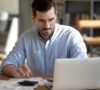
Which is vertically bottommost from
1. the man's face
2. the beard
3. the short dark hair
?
the beard

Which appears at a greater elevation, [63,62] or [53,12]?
[53,12]

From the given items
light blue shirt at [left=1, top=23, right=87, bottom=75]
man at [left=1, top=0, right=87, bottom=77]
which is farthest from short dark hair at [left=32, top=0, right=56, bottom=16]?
light blue shirt at [left=1, top=23, right=87, bottom=75]

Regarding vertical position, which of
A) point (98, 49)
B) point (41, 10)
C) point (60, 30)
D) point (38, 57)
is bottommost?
point (98, 49)

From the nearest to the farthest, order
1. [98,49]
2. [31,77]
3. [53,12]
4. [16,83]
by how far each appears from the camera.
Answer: [16,83], [31,77], [53,12], [98,49]

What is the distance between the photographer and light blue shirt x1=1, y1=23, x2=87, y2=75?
7.95ft

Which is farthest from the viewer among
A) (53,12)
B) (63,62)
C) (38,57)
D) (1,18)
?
(1,18)

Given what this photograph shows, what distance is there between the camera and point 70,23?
6.36m

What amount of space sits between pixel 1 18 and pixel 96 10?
1824 millimetres

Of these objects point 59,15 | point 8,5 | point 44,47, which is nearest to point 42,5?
point 44,47

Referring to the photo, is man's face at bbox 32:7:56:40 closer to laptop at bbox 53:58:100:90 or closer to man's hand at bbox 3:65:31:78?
man's hand at bbox 3:65:31:78

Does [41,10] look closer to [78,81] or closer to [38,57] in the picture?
[38,57]

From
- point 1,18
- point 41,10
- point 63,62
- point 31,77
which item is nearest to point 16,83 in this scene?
point 31,77

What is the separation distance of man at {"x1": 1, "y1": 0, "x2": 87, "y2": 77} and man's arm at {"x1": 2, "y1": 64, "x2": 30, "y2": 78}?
66mm

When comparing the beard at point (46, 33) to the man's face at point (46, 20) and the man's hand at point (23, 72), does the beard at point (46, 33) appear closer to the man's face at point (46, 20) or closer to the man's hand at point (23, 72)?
the man's face at point (46, 20)
